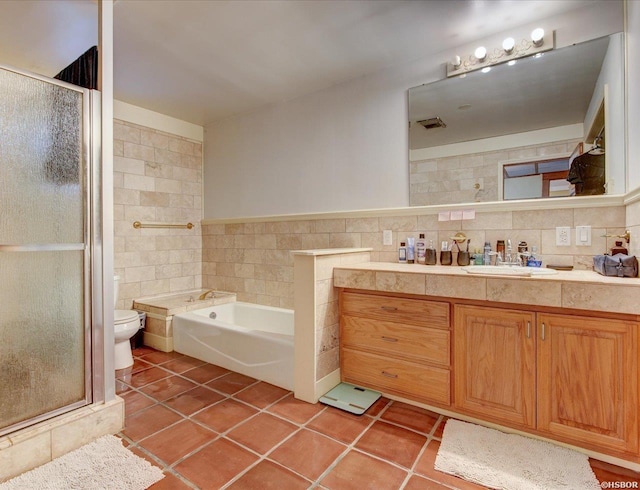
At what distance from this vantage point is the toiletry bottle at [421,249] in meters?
2.63

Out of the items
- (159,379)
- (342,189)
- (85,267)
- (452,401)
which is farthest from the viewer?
(342,189)

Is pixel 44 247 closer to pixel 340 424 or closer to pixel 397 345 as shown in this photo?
pixel 340 424

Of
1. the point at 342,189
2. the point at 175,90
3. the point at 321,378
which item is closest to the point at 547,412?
the point at 321,378

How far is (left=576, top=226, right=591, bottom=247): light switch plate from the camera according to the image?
210 centimetres

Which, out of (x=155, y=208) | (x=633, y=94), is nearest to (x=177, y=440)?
(x=155, y=208)

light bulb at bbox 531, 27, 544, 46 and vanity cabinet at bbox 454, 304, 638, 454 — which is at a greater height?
light bulb at bbox 531, 27, 544, 46

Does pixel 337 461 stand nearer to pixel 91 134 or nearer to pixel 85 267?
pixel 85 267

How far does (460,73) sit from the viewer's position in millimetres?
2551

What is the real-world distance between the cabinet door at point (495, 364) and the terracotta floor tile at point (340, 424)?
583 mm

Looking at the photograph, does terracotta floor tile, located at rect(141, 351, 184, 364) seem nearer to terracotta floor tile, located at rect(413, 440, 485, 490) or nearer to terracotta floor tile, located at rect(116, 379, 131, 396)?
terracotta floor tile, located at rect(116, 379, 131, 396)

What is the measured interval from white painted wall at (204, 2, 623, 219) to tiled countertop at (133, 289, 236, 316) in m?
1.00

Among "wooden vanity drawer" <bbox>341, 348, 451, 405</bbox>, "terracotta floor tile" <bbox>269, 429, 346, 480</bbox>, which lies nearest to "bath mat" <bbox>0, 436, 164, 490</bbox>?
"terracotta floor tile" <bbox>269, 429, 346, 480</bbox>

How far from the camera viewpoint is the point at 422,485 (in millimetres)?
1503

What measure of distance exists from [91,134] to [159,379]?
1.85 metres
